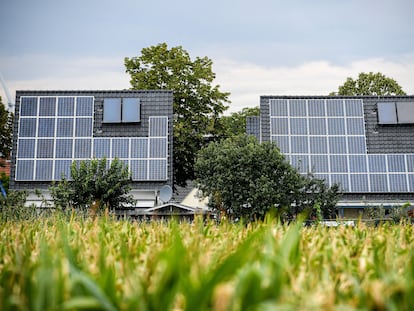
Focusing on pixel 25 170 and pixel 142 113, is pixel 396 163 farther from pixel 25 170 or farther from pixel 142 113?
pixel 25 170

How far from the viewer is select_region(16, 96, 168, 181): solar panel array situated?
116ft

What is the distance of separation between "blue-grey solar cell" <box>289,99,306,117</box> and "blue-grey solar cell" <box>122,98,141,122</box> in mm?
10483

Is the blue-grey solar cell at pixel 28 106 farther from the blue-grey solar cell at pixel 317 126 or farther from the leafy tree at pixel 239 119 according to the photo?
the leafy tree at pixel 239 119

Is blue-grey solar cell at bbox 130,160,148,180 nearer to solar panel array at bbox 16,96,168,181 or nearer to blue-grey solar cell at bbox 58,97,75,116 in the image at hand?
solar panel array at bbox 16,96,168,181

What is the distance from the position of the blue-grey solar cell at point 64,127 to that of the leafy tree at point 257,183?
1124 cm

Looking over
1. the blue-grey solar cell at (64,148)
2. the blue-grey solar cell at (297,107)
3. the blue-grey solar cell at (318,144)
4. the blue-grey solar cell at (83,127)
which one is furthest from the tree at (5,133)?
the blue-grey solar cell at (318,144)

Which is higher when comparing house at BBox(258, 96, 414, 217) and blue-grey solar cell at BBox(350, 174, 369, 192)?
house at BBox(258, 96, 414, 217)

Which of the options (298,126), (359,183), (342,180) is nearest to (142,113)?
(298,126)

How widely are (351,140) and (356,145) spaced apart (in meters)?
0.47

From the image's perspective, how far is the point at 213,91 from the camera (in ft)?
134

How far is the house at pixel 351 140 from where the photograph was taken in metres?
36.1

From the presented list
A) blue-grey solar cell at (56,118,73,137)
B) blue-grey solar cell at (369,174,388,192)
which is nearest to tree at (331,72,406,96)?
blue-grey solar cell at (369,174,388,192)

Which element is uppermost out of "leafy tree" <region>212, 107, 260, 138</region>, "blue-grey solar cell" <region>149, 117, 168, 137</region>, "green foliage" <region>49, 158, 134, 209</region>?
"leafy tree" <region>212, 107, 260, 138</region>

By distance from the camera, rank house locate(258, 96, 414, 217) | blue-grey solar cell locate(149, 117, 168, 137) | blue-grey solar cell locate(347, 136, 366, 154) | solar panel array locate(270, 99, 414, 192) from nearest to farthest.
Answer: house locate(258, 96, 414, 217) < solar panel array locate(270, 99, 414, 192) < blue-grey solar cell locate(149, 117, 168, 137) < blue-grey solar cell locate(347, 136, 366, 154)
